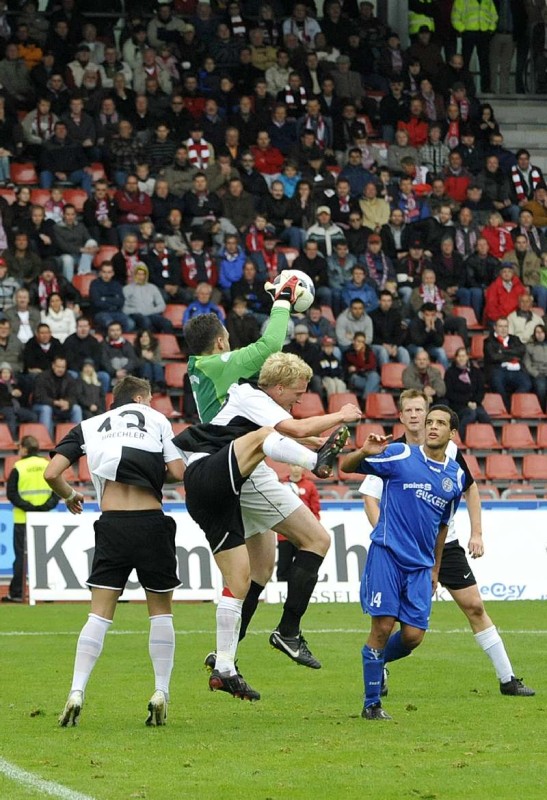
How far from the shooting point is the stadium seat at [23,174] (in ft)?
81.1

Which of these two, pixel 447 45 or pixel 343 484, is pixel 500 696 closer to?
pixel 343 484

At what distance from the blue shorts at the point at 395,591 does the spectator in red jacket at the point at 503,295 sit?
16.5m

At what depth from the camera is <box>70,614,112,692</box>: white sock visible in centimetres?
825

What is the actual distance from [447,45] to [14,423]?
14866 millimetres

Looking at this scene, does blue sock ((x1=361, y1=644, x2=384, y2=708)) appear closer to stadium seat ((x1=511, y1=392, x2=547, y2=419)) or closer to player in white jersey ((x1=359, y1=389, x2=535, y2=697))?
player in white jersey ((x1=359, y1=389, x2=535, y2=697))

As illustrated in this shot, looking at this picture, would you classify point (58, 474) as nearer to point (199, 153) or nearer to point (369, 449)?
point (369, 449)

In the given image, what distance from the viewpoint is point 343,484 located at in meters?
21.8

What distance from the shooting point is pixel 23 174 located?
2475 centimetres

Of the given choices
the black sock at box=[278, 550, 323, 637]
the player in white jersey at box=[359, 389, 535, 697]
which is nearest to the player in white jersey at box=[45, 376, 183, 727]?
the black sock at box=[278, 550, 323, 637]

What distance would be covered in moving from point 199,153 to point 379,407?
19.7ft

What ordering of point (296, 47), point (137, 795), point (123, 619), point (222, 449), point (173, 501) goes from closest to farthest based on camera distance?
point (137, 795)
point (222, 449)
point (123, 619)
point (173, 501)
point (296, 47)

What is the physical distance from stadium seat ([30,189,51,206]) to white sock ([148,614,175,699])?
1626 cm

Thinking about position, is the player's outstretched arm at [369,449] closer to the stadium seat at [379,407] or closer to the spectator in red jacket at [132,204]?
the stadium seat at [379,407]

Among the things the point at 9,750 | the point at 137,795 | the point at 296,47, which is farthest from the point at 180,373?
the point at 137,795
